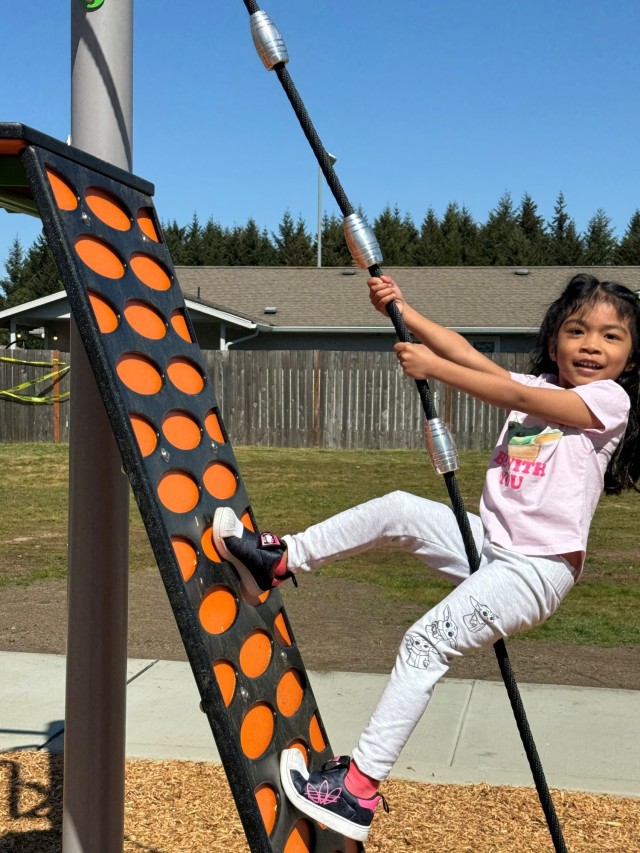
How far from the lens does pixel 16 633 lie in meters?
6.71

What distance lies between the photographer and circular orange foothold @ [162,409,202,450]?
8.47 feet

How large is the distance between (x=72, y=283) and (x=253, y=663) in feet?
3.29

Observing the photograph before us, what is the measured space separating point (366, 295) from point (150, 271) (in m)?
25.2

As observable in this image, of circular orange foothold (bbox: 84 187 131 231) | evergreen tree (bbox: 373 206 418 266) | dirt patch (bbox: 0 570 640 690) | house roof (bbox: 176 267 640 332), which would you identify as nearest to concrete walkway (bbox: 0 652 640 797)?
dirt patch (bbox: 0 570 640 690)

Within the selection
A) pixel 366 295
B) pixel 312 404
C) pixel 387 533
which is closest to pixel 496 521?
pixel 387 533

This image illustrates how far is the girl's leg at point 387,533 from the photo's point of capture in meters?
2.89

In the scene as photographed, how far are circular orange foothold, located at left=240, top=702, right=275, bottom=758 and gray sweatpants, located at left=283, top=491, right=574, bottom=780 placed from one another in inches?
10.2

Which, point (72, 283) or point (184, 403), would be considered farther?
point (184, 403)

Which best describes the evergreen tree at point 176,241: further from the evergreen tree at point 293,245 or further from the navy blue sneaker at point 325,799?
the navy blue sneaker at point 325,799

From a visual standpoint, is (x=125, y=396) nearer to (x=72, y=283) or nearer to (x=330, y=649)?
(x=72, y=283)

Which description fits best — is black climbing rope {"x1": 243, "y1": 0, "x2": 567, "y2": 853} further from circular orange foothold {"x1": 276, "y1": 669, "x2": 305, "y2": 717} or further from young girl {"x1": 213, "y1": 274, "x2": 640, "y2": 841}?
circular orange foothold {"x1": 276, "y1": 669, "x2": 305, "y2": 717}

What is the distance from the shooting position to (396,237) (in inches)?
1743

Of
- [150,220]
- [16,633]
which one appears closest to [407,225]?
[16,633]

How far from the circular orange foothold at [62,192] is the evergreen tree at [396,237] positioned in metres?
40.7
